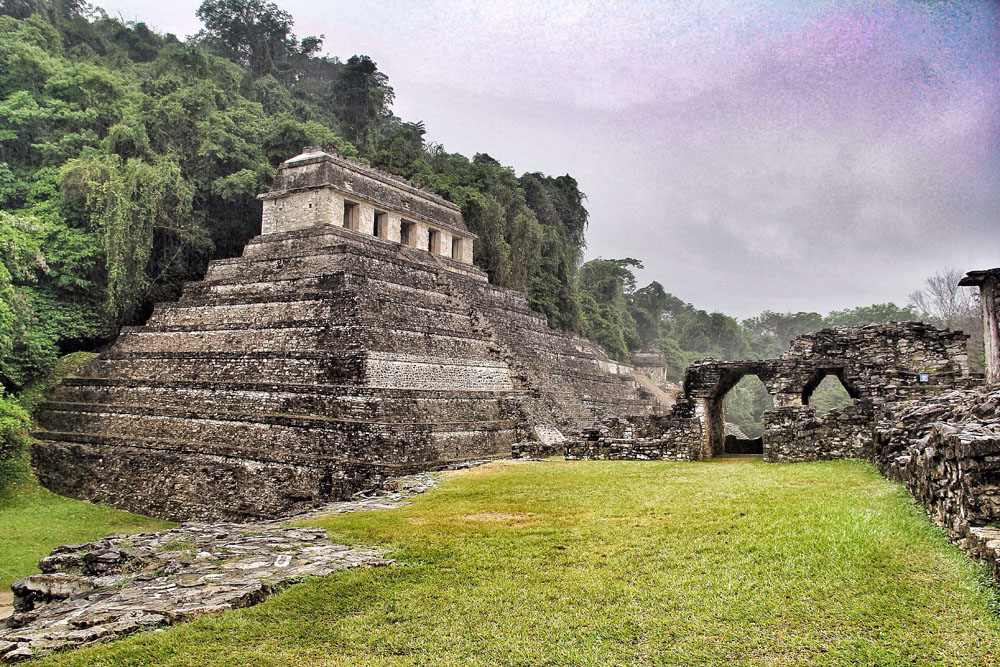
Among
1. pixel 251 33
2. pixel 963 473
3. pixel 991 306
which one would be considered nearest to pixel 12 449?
pixel 963 473

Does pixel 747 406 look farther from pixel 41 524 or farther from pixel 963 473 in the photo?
pixel 963 473

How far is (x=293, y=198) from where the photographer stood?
20.8 metres

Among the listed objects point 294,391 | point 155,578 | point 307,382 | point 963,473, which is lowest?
point 155,578

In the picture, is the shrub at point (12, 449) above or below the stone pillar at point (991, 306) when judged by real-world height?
below

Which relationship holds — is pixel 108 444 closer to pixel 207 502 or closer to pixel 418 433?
pixel 207 502

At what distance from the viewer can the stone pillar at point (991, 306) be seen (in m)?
10.1

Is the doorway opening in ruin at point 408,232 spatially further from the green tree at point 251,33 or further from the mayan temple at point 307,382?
the green tree at point 251,33

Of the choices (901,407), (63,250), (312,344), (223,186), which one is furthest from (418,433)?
(223,186)

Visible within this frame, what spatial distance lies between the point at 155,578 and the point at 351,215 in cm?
1675

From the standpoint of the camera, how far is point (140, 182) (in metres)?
Result: 20.9

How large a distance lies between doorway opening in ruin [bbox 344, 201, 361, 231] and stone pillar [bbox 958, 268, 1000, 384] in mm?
16412

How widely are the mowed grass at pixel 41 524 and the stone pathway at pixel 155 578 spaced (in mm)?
2657

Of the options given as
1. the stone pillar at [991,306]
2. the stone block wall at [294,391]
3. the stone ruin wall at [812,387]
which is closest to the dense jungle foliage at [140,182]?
the stone block wall at [294,391]

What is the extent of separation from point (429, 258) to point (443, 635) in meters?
19.1
